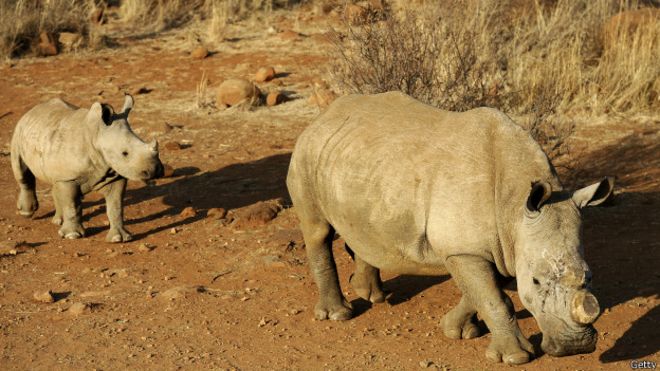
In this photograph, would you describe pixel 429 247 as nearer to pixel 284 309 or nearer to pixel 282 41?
pixel 284 309

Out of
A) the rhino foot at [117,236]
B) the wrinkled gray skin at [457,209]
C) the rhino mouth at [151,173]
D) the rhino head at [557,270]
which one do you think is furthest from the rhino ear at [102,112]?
the rhino head at [557,270]

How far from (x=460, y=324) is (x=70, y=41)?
40.0 feet

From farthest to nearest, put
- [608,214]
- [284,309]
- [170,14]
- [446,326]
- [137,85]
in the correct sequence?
[170,14]
[137,85]
[608,214]
[284,309]
[446,326]

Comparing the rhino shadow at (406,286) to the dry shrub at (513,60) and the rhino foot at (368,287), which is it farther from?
the dry shrub at (513,60)

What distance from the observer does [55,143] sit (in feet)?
33.5

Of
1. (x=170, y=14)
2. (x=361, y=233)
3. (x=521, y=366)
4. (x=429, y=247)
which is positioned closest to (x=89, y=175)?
(x=361, y=233)

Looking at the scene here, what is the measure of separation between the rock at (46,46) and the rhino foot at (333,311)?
11.1 meters

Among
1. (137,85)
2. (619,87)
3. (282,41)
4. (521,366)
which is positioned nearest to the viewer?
(521,366)

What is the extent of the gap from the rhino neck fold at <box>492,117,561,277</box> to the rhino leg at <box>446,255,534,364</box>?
4.7 inches

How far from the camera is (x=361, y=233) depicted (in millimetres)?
7141

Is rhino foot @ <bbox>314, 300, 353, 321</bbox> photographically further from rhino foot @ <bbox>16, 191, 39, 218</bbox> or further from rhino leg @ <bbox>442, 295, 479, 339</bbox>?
rhino foot @ <bbox>16, 191, 39, 218</bbox>

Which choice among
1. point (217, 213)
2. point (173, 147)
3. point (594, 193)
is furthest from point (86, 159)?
point (594, 193)

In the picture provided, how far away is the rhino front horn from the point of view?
225 inches

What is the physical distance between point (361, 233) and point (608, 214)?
3.54 metres
